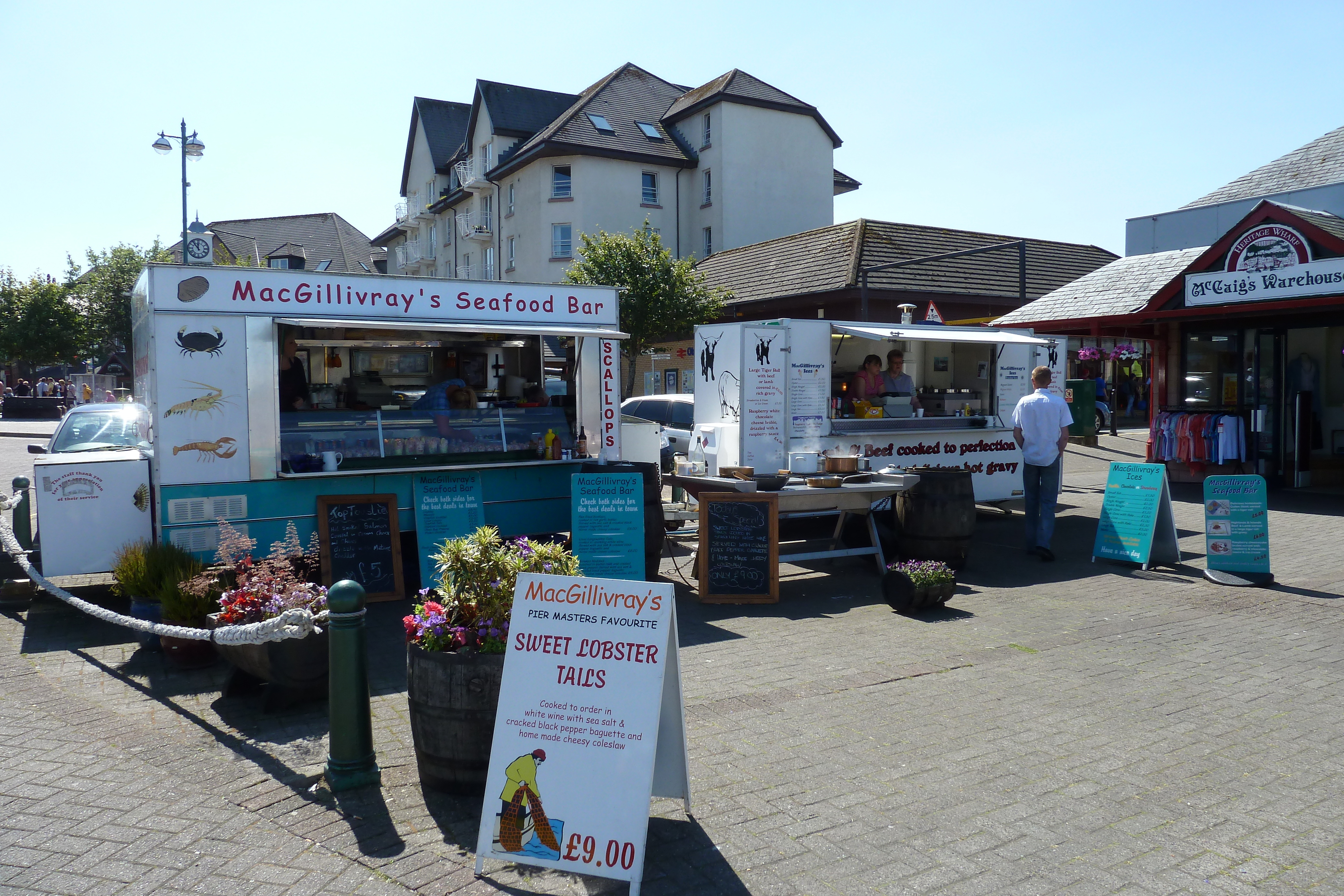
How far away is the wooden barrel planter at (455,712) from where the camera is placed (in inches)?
159

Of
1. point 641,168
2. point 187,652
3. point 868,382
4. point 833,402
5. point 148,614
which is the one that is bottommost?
point 187,652

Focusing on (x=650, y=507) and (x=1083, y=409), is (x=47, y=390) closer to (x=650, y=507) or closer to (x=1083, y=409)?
(x=1083, y=409)

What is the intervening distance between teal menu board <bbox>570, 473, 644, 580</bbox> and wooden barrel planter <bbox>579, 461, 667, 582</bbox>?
196 mm

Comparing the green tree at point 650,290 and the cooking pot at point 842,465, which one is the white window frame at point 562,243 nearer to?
the green tree at point 650,290

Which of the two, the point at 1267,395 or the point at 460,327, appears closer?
the point at 460,327

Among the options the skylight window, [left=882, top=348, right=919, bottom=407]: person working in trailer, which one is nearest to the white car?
[left=882, top=348, right=919, bottom=407]: person working in trailer

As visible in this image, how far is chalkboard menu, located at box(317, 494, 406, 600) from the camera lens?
7.78 m

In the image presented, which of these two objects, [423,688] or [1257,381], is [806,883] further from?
[1257,381]

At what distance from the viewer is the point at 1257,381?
15.0 meters

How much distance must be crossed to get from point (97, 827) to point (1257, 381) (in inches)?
627

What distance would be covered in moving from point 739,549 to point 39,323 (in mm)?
48071

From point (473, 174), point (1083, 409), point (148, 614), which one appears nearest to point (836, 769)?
point (148, 614)

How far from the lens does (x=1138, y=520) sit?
948 centimetres

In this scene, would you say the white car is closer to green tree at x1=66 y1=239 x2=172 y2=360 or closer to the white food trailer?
the white food trailer
